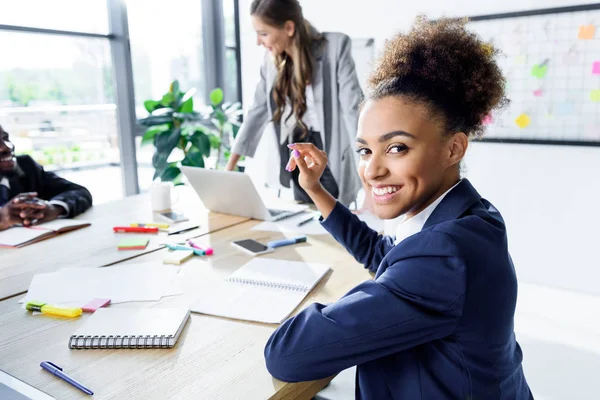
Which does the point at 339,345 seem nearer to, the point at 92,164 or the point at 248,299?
the point at 248,299

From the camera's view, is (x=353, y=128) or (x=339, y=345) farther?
(x=353, y=128)

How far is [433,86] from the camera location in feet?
2.84

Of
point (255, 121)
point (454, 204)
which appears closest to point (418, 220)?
point (454, 204)

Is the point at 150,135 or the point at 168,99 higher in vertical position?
the point at 168,99

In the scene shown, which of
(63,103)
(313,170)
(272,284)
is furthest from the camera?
(63,103)

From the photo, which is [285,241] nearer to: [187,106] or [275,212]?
[275,212]

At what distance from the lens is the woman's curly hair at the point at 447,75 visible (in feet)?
2.84

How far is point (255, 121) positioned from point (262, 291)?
4.45 feet

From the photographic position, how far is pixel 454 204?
0.84 m

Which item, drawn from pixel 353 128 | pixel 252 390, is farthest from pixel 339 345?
pixel 353 128

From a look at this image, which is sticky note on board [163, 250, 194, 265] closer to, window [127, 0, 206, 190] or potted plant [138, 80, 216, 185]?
potted plant [138, 80, 216, 185]

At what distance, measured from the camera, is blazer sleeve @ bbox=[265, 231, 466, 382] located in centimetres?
73

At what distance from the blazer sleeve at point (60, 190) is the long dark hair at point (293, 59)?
2.75ft

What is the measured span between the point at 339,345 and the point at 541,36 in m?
2.70
